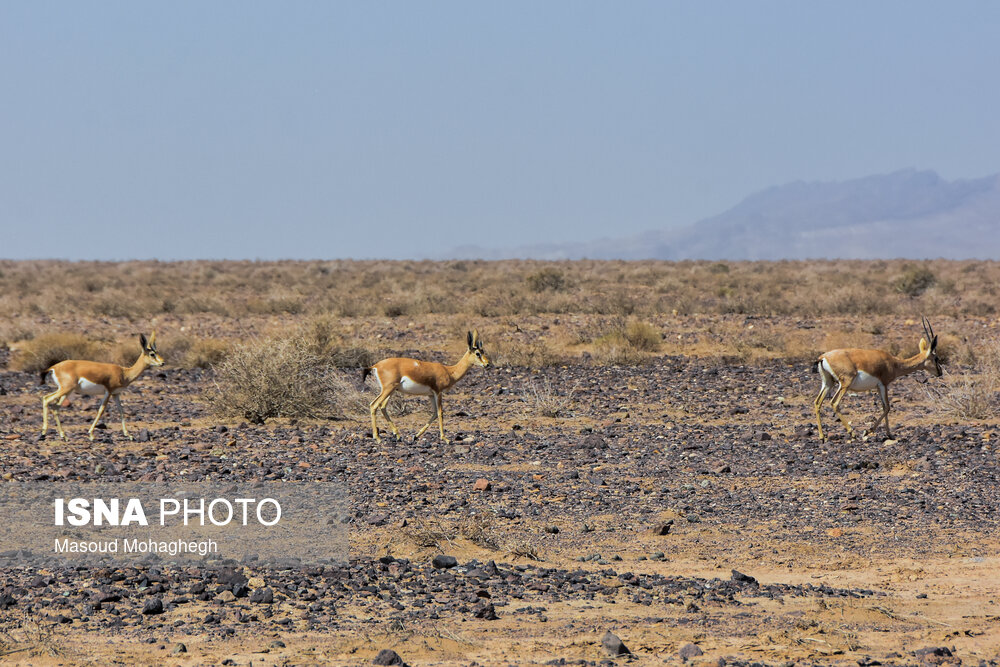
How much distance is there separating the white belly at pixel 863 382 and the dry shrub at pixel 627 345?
21.7 feet

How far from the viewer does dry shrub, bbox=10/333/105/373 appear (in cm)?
1933

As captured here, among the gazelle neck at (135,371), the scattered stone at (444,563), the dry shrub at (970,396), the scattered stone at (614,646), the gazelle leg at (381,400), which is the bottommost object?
the scattered stone at (614,646)

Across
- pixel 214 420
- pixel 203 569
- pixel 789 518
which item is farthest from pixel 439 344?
pixel 203 569

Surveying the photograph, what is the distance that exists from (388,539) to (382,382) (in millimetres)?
4823

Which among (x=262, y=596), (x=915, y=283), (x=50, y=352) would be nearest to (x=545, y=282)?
(x=915, y=283)

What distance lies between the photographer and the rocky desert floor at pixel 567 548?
19.6ft

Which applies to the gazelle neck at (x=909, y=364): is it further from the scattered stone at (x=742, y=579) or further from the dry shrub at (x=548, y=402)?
the scattered stone at (x=742, y=579)

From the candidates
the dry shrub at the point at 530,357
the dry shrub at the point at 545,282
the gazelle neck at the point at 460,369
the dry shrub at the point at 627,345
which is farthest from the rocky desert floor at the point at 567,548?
the dry shrub at the point at 545,282

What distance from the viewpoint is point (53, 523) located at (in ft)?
27.5

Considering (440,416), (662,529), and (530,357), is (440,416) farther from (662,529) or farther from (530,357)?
(530,357)

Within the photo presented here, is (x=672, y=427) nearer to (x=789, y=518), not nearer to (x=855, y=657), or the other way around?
(x=789, y=518)

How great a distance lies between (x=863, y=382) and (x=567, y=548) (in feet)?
20.4

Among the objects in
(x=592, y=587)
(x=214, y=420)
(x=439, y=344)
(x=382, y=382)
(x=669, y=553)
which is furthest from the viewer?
(x=439, y=344)

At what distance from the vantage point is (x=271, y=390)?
13.7 meters
